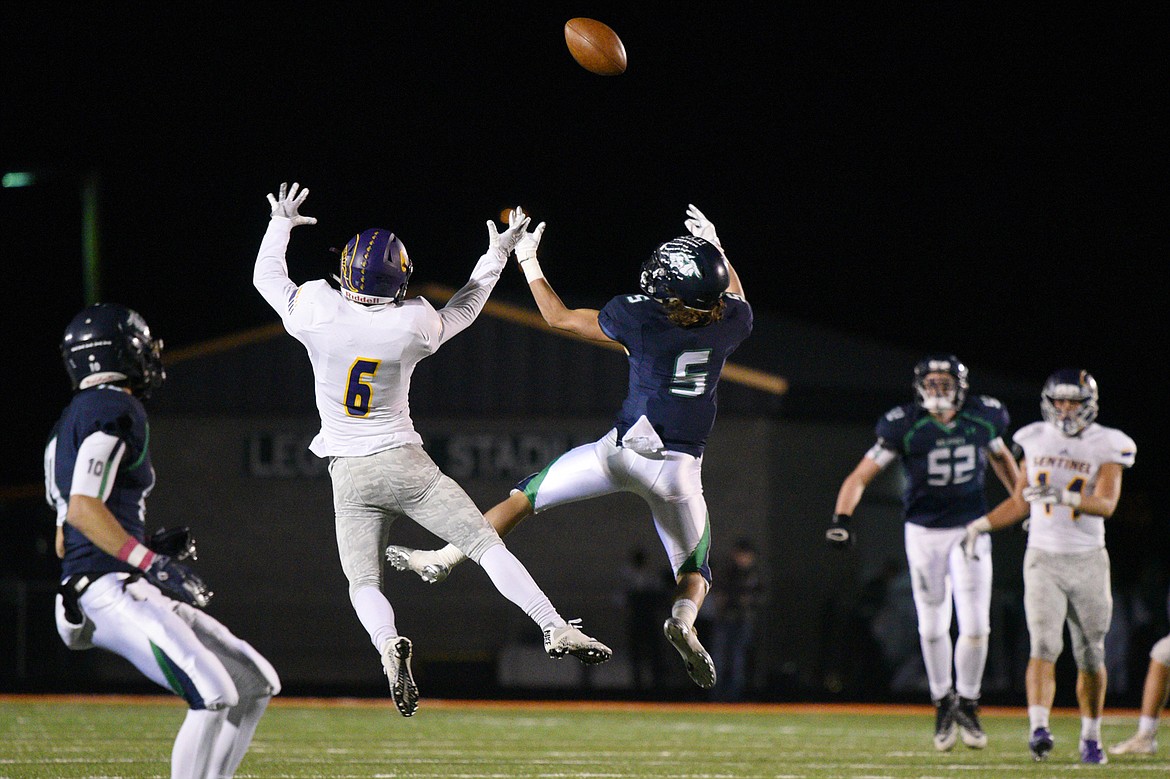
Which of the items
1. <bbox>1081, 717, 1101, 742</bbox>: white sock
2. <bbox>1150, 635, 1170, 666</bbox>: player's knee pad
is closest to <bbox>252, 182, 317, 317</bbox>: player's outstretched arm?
<bbox>1081, 717, 1101, 742</bbox>: white sock

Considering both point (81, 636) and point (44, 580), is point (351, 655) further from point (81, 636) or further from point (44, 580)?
point (81, 636)

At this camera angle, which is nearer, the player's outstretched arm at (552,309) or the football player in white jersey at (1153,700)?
the player's outstretched arm at (552,309)

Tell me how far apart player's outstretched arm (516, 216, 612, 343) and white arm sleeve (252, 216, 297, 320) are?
1.08m

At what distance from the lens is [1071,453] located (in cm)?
1054

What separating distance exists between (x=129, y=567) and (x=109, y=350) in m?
0.83

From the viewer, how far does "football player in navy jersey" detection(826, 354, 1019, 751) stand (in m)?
10.8

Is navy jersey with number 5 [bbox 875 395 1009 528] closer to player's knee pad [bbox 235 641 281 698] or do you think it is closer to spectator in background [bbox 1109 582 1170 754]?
spectator in background [bbox 1109 582 1170 754]

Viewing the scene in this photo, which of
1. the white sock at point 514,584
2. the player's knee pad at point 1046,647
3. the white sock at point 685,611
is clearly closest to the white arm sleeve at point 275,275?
the white sock at point 514,584

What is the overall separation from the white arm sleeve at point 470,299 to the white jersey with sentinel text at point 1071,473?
13.3 ft

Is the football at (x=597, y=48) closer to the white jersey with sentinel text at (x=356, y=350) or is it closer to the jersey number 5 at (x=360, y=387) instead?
the white jersey with sentinel text at (x=356, y=350)

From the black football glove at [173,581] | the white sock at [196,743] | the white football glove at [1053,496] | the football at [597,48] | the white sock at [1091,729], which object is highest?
the football at [597,48]

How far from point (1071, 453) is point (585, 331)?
13.4ft

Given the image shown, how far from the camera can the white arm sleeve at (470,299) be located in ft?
25.2

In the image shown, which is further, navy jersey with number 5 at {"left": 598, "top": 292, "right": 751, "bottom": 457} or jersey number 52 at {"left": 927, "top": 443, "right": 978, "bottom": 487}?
jersey number 52 at {"left": 927, "top": 443, "right": 978, "bottom": 487}
